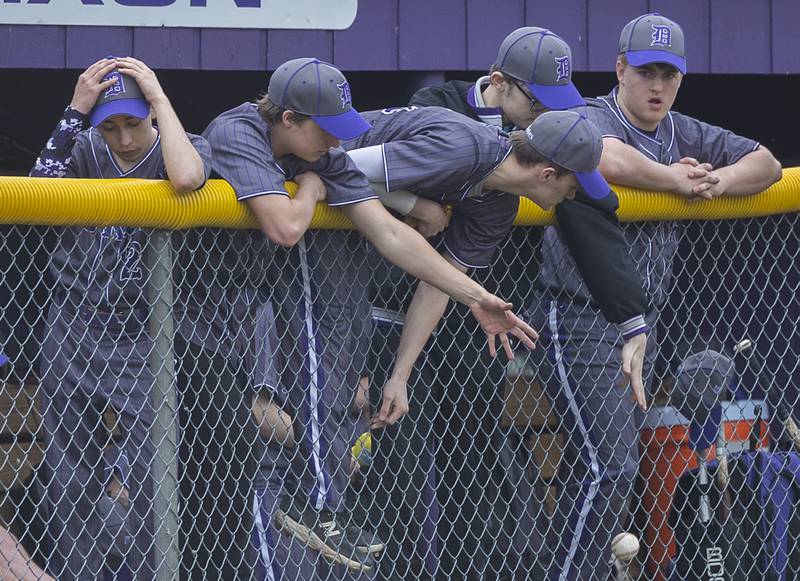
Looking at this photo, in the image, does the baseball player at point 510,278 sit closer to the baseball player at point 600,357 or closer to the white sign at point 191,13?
the baseball player at point 600,357

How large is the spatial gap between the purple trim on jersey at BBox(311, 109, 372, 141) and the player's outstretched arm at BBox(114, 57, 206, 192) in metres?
0.32

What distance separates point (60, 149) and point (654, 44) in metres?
1.82

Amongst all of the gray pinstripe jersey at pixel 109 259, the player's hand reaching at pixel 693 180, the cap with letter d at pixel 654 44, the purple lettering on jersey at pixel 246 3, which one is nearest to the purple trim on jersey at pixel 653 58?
the cap with letter d at pixel 654 44

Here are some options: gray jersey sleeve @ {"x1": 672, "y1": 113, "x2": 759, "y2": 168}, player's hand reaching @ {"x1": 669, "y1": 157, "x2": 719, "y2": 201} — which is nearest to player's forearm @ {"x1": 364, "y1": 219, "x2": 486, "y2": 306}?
player's hand reaching @ {"x1": 669, "y1": 157, "x2": 719, "y2": 201}

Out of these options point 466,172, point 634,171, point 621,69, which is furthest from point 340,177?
point 621,69

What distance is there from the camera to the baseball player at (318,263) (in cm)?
305

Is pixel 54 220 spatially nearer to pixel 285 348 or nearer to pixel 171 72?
pixel 285 348

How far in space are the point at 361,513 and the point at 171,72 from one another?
9.92 ft

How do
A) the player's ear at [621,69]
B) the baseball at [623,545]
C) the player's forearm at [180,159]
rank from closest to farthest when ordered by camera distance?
the player's forearm at [180,159] < the baseball at [623,545] < the player's ear at [621,69]

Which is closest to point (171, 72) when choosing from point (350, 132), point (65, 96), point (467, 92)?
point (65, 96)

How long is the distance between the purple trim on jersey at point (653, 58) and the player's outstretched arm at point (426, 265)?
1182 mm

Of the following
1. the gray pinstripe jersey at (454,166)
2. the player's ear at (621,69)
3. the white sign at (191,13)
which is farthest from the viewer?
the white sign at (191,13)

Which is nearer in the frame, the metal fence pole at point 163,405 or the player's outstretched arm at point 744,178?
the metal fence pole at point 163,405

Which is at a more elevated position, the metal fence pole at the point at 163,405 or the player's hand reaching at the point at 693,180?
the player's hand reaching at the point at 693,180
